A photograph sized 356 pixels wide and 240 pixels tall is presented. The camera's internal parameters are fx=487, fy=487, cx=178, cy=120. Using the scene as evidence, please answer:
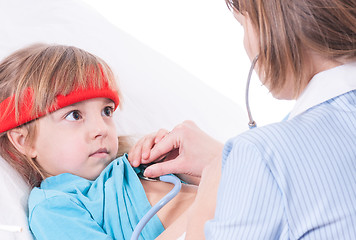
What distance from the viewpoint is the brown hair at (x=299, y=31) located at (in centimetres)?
75

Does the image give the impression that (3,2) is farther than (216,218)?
Yes

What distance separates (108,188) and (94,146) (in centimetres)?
13

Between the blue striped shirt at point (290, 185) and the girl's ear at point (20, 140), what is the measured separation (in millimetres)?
761

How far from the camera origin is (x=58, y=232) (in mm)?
1136

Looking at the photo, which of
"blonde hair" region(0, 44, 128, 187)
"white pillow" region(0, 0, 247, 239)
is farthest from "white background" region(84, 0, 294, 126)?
"blonde hair" region(0, 44, 128, 187)

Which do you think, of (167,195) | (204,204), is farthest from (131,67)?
(204,204)

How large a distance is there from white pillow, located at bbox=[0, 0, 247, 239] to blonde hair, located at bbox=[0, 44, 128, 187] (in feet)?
0.96

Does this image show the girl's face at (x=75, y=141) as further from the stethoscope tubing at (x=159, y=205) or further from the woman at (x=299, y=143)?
the woman at (x=299, y=143)

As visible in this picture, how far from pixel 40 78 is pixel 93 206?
0.37 meters

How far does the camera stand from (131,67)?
75.7 inches

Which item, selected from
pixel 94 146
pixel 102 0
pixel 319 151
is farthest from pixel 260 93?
pixel 319 151

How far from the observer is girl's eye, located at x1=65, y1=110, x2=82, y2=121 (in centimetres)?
131

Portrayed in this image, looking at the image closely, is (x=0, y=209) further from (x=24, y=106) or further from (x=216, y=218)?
(x=216, y=218)

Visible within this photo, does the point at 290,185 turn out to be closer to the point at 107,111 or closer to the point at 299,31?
the point at 299,31
